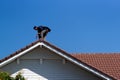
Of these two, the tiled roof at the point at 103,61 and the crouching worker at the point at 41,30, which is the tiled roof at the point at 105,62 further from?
the crouching worker at the point at 41,30

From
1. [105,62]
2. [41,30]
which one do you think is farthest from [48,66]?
[105,62]

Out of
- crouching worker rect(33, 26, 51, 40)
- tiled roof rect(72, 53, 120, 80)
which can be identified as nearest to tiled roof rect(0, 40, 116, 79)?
tiled roof rect(72, 53, 120, 80)

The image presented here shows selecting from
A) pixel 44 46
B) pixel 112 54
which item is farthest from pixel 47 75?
pixel 112 54

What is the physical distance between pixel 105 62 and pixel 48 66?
3876 mm

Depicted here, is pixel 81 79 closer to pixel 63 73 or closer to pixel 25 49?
pixel 63 73

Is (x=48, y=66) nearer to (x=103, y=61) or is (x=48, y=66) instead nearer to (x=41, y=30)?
(x=41, y=30)

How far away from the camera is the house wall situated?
778 inches

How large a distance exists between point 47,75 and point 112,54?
18.4 feet

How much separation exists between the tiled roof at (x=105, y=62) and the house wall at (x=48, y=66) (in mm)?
1264

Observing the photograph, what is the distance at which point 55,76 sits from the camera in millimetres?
19734

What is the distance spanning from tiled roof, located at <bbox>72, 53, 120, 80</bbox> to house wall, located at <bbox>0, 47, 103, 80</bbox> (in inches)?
49.8

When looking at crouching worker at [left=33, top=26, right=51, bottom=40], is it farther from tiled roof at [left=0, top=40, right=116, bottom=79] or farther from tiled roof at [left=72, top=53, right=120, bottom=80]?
tiled roof at [left=72, top=53, right=120, bottom=80]

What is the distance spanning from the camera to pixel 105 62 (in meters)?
22.0

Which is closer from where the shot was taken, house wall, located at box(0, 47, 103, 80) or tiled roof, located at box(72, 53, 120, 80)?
house wall, located at box(0, 47, 103, 80)
